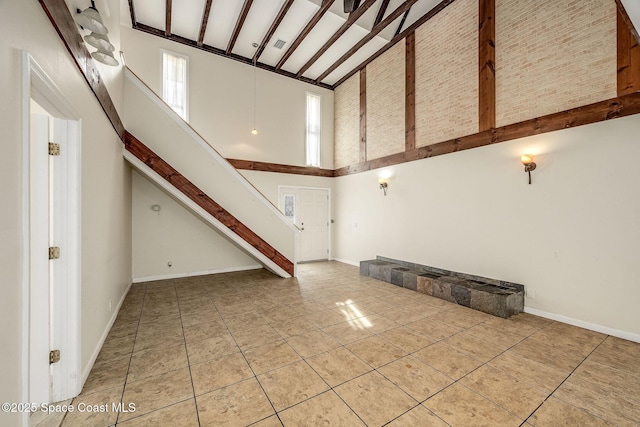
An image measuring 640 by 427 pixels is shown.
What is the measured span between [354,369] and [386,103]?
5939 millimetres

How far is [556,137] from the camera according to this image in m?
3.61

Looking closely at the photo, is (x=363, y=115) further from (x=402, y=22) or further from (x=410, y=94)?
(x=402, y=22)

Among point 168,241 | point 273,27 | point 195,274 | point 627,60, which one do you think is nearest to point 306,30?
point 273,27

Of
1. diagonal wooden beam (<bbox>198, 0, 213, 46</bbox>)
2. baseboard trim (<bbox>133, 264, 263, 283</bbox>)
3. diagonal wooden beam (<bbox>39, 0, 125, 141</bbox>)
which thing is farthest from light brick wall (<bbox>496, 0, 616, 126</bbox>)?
baseboard trim (<bbox>133, 264, 263, 283</bbox>)

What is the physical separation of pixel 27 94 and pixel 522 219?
534 centimetres

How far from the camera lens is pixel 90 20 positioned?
2.13m

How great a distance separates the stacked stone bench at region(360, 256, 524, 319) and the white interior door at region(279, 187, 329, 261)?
230cm

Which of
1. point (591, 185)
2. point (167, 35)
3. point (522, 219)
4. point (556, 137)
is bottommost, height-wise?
point (522, 219)

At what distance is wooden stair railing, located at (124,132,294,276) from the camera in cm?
414

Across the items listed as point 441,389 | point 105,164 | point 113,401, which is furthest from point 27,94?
point 441,389

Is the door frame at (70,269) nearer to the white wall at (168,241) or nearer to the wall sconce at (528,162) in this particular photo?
the white wall at (168,241)

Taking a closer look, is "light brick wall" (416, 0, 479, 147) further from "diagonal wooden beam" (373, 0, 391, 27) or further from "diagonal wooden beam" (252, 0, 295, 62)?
"diagonal wooden beam" (252, 0, 295, 62)

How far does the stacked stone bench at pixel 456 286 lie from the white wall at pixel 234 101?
3991mm

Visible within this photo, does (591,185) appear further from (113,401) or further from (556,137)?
(113,401)
